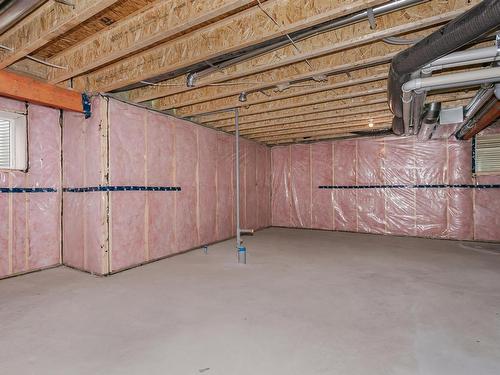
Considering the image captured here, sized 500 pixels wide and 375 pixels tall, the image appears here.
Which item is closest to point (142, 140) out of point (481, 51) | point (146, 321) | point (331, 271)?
point (146, 321)

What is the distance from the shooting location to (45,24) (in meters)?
2.29

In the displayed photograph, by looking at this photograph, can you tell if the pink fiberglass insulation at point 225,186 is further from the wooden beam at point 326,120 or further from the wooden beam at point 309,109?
the wooden beam at point 309,109

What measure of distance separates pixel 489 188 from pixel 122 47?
21.1ft

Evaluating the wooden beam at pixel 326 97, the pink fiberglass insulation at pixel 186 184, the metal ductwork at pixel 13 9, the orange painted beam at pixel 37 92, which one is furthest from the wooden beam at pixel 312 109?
the metal ductwork at pixel 13 9

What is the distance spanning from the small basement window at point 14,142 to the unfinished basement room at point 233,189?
2cm

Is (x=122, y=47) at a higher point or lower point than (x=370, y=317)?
higher

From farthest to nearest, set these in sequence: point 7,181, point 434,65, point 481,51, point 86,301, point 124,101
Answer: point 124,101 < point 7,181 < point 86,301 < point 434,65 < point 481,51

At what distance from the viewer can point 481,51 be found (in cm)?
222

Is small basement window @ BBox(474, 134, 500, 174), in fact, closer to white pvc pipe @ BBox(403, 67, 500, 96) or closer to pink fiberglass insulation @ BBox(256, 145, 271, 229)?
white pvc pipe @ BBox(403, 67, 500, 96)

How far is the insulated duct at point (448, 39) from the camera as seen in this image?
5.47 feet

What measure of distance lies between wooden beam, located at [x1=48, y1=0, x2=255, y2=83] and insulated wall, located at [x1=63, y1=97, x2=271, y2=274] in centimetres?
83

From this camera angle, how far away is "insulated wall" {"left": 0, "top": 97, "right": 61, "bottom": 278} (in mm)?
3525

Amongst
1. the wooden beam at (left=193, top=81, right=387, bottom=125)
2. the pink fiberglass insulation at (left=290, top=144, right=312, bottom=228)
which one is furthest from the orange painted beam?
the pink fiberglass insulation at (left=290, top=144, right=312, bottom=228)

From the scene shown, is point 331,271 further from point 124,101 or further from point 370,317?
point 124,101
